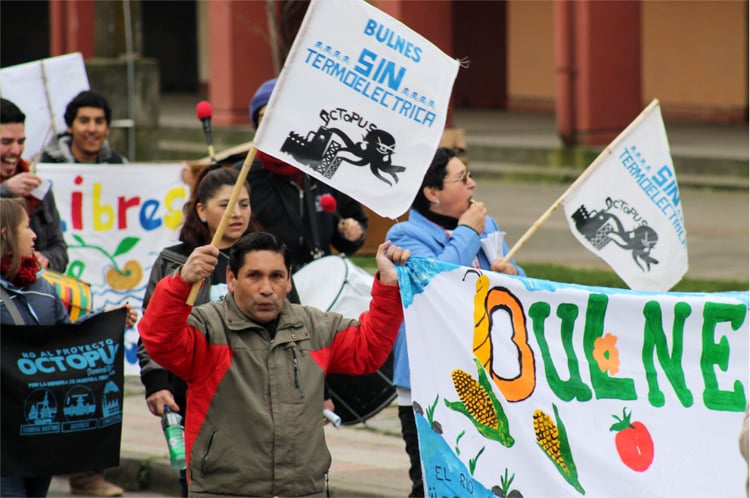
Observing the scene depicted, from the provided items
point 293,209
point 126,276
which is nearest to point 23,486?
point 293,209

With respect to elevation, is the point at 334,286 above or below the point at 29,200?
below

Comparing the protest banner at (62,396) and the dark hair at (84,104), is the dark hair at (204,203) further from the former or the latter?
the dark hair at (84,104)

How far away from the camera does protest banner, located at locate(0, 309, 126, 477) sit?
18.9 ft

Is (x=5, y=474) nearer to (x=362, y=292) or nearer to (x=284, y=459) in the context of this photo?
(x=284, y=459)

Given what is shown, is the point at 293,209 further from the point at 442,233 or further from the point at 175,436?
the point at 175,436

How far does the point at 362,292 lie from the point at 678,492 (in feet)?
7.51

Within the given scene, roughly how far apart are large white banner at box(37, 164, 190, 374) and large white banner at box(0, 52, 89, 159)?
613 mm

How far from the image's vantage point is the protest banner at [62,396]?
5.75 metres

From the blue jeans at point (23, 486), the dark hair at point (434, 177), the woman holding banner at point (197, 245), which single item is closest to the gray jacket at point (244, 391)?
the woman holding banner at point (197, 245)

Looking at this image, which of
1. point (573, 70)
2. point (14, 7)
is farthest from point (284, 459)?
point (14, 7)

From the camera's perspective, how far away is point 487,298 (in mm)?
5535

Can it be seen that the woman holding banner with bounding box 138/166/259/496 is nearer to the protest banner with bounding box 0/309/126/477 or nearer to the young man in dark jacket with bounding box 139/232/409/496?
the protest banner with bounding box 0/309/126/477

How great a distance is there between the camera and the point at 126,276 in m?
9.30

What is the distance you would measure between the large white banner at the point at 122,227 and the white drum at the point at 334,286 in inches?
97.1
